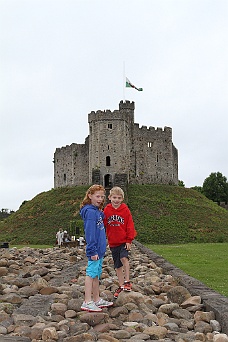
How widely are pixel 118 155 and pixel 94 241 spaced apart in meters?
39.7

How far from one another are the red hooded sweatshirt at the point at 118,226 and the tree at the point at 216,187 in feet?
227

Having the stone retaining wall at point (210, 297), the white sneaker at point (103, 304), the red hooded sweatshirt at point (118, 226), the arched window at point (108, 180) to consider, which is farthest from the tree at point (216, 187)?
the white sneaker at point (103, 304)

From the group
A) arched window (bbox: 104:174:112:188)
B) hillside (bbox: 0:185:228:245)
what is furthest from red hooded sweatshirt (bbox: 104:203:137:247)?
arched window (bbox: 104:174:112:188)

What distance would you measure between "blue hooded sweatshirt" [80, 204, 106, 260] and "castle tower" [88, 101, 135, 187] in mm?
38121

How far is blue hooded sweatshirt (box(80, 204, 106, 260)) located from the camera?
19.7ft

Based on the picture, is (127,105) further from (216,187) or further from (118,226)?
(118,226)

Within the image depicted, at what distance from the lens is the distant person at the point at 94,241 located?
593cm

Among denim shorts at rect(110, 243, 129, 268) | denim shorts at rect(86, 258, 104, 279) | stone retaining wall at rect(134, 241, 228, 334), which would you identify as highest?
denim shorts at rect(110, 243, 129, 268)

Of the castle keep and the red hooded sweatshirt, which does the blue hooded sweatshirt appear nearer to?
the red hooded sweatshirt

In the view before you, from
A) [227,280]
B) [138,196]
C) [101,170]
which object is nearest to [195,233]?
[138,196]

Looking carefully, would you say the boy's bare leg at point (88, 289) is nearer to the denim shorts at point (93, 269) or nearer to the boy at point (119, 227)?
the denim shorts at point (93, 269)

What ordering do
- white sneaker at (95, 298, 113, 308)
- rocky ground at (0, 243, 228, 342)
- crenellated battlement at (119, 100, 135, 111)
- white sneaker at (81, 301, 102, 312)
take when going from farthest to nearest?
crenellated battlement at (119, 100, 135, 111), white sneaker at (95, 298, 113, 308), white sneaker at (81, 301, 102, 312), rocky ground at (0, 243, 228, 342)

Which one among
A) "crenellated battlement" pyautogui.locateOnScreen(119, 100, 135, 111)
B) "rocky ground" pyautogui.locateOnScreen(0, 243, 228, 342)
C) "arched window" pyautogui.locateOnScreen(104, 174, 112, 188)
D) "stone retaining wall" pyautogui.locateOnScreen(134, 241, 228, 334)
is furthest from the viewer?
"crenellated battlement" pyautogui.locateOnScreen(119, 100, 135, 111)

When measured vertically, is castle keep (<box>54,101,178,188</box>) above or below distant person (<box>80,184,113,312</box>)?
Result: above
